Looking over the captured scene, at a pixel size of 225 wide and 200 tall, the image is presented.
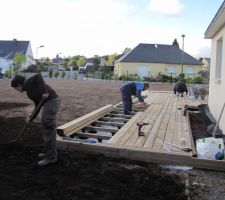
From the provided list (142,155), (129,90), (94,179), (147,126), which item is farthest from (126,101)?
(94,179)

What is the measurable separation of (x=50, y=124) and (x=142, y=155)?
57.9 inches

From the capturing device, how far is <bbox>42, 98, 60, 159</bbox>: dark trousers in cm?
510

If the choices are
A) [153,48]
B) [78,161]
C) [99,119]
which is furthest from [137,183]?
[153,48]

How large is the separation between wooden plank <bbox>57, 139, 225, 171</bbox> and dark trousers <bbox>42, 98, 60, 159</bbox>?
75 centimetres

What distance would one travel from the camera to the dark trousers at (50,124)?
510 cm

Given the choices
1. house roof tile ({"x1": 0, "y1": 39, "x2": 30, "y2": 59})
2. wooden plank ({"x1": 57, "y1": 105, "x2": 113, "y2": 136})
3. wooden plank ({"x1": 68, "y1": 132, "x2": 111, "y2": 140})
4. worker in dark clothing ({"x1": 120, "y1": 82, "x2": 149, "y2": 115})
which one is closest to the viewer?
wooden plank ({"x1": 57, "y1": 105, "x2": 113, "y2": 136})

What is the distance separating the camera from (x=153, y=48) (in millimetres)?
56906

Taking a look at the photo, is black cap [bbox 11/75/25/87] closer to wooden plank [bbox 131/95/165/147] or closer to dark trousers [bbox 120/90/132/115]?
wooden plank [bbox 131/95/165/147]

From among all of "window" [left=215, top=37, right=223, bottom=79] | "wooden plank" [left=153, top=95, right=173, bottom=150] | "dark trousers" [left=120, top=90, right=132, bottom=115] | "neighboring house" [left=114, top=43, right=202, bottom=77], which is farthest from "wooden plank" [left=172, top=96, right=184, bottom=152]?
"neighboring house" [left=114, top=43, right=202, bottom=77]

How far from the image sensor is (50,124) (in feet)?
16.8

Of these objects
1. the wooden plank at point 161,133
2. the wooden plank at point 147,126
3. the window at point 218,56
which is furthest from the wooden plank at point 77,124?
the window at point 218,56

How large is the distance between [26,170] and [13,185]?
1.97 feet

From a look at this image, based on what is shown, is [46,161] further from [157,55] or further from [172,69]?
[157,55]

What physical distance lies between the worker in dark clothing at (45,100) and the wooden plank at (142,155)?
75cm
